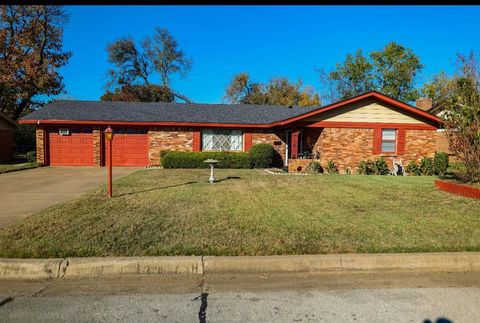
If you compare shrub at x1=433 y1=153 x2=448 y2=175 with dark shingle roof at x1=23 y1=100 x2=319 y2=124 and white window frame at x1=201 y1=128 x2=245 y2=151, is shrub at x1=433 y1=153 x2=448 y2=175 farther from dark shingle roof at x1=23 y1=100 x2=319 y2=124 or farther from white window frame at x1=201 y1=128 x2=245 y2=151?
white window frame at x1=201 y1=128 x2=245 y2=151

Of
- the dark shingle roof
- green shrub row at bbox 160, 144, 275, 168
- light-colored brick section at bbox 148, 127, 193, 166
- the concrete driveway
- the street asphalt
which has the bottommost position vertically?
the street asphalt

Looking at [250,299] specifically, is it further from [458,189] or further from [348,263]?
[458,189]

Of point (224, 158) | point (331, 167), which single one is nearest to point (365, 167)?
point (331, 167)

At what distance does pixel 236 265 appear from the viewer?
4.42m

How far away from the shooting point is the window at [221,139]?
20984 mm

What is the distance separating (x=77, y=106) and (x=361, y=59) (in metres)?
36.9

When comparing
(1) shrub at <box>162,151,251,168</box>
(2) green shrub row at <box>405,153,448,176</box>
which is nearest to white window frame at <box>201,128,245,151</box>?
(1) shrub at <box>162,151,251,168</box>

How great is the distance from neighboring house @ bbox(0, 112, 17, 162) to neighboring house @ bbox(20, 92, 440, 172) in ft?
15.2

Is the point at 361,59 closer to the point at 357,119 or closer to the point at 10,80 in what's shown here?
the point at 357,119

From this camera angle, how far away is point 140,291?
Answer: 151 inches

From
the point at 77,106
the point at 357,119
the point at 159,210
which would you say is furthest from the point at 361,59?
the point at 159,210

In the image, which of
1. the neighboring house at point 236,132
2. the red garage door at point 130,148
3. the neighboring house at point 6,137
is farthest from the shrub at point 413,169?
the neighboring house at point 6,137

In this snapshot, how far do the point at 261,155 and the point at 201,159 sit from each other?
10.6 ft

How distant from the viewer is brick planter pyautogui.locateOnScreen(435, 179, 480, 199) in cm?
866
